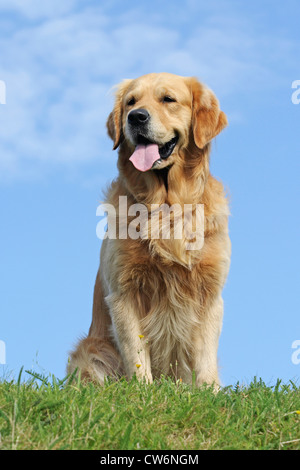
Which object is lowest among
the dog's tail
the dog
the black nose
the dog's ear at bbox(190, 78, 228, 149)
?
the dog's tail

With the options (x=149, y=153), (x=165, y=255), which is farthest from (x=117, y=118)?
(x=165, y=255)

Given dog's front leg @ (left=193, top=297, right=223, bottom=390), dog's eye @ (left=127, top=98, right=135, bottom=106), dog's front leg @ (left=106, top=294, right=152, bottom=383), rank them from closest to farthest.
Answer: dog's front leg @ (left=106, top=294, right=152, bottom=383) → dog's front leg @ (left=193, top=297, right=223, bottom=390) → dog's eye @ (left=127, top=98, right=135, bottom=106)

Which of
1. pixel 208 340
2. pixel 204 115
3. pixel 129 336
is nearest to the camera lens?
pixel 129 336

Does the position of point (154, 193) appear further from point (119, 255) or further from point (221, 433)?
point (221, 433)

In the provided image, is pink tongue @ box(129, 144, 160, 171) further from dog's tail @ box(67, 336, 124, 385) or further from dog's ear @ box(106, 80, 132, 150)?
dog's tail @ box(67, 336, 124, 385)

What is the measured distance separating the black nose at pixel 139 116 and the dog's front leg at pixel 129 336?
1478 millimetres

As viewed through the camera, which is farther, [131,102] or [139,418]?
[131,102]

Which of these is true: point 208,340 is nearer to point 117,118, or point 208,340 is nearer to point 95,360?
point 95,360

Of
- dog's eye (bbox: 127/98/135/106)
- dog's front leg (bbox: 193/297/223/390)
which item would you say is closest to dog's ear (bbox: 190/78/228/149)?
dog's eye (bbox: 127/98/135/106)

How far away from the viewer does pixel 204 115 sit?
5062mm

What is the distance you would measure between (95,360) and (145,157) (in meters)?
1.85

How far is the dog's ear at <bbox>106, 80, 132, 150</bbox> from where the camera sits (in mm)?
5163

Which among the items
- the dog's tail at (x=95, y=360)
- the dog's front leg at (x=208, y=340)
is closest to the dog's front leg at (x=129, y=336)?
the dog's tail at (x=95, y=360)

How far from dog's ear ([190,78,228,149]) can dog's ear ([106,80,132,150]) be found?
26.6 inches
